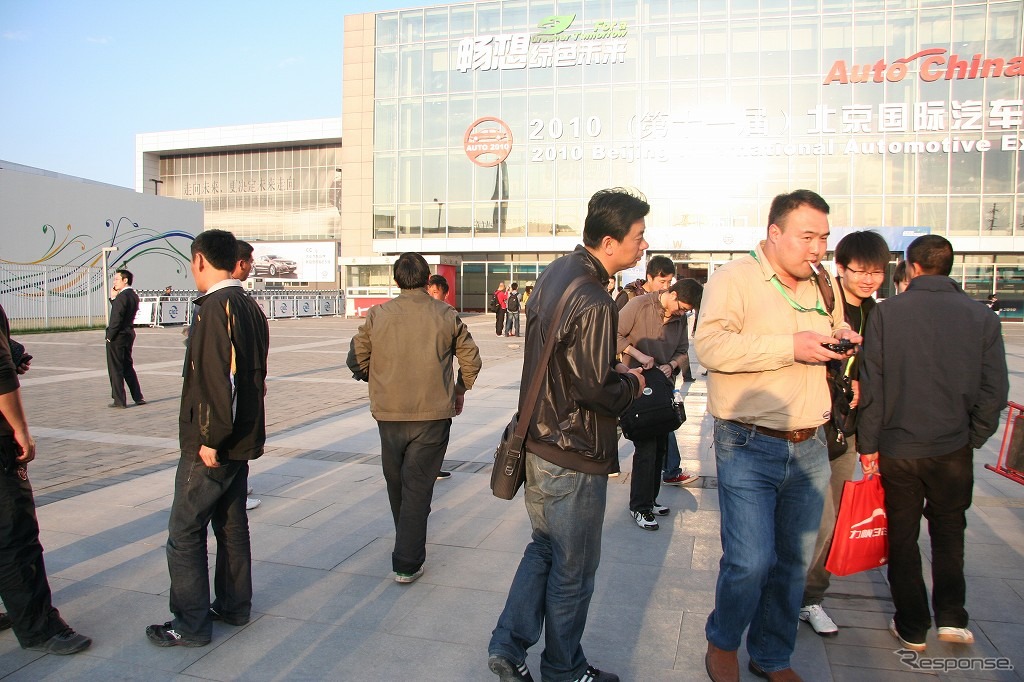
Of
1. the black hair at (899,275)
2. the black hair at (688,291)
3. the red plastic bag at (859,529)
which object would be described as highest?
the black hair at (899,275)

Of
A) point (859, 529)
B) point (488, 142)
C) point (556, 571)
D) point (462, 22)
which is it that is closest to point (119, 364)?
point (556, 571)

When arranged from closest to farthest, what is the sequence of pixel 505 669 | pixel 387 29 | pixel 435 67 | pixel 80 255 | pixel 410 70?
pixel 505 669 < pixel 80 255 < pixel 435 67 < pixel 410 70 < pixel 387 29

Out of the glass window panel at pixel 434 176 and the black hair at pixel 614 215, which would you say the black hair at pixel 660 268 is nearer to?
the black hair at pixel 614 215

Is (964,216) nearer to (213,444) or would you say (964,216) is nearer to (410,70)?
(410,70)

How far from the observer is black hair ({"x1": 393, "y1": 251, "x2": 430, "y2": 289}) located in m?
4.29

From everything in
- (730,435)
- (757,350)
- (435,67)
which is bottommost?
(730,435)

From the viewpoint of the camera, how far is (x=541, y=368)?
A: 2729 mm

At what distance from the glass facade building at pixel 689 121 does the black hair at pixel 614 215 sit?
31702 millimetres

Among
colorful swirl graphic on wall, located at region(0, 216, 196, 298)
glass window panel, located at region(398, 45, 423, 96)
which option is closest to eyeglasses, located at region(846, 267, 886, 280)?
colorful swirl graphic on wall, located at region(0, 216, 196, 298)

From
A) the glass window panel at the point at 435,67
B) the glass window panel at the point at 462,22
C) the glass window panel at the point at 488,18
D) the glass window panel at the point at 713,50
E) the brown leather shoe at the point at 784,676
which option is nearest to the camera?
the brown leather shoe at the point at 784,676

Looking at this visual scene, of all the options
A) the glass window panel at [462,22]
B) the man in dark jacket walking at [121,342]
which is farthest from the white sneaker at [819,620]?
the glass window panel at [462,22]

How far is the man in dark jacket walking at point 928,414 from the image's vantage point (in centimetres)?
317

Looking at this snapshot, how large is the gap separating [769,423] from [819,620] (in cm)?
133

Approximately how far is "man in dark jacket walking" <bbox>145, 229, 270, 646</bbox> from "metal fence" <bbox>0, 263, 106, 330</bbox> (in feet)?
75.4
